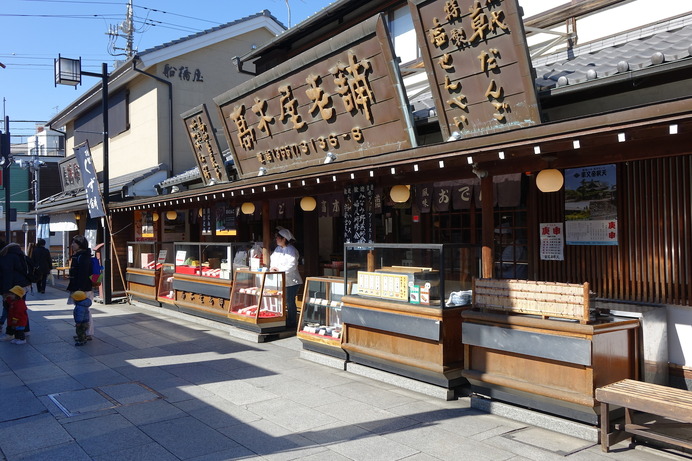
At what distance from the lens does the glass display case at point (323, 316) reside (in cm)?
916

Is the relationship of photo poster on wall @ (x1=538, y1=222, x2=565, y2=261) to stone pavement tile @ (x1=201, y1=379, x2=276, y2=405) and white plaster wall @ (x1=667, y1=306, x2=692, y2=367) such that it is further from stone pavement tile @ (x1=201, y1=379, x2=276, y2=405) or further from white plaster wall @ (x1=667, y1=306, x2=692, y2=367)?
stone pavement tile @ (x1=201, y1=379, x2=276, y2=405)

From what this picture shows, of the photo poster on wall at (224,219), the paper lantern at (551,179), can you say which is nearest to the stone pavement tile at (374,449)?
the paper lantern at (551,179)

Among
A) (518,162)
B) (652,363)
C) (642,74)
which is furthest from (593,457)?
(642,74)

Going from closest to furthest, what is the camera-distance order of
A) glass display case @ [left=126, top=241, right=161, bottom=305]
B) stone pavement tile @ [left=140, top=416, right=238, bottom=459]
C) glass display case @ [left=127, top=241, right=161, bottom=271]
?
Answer: 1. stone pavement tile @ [left=140, top=416, right=238, bottom=459]
2. glass display case @ [left=126, top=241, right=161, bottom=305]
3. glass display case @ [left=127, top=241, right=161, bottom=271]

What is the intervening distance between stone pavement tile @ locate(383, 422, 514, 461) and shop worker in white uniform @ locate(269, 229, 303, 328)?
5715 millimetres

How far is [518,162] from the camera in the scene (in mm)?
7066

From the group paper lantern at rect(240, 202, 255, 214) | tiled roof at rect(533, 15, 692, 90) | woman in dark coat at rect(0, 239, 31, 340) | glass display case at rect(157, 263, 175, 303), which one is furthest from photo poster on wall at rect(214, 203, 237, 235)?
tiled roof at rect(533, 15, 692, 90)

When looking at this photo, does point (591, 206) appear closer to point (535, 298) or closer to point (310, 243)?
point (535, 298)

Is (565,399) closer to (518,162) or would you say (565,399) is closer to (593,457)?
(593,457)

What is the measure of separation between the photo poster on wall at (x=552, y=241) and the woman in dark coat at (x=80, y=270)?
8.59m

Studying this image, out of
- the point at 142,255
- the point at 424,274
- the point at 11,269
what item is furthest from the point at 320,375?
the point at 142,255

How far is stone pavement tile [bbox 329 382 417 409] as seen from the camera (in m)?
7.12

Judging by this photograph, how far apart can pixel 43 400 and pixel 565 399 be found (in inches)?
262

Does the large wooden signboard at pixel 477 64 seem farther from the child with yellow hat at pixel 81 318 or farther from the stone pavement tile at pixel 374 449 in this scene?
the child with yellow hat at pixel 81 318
